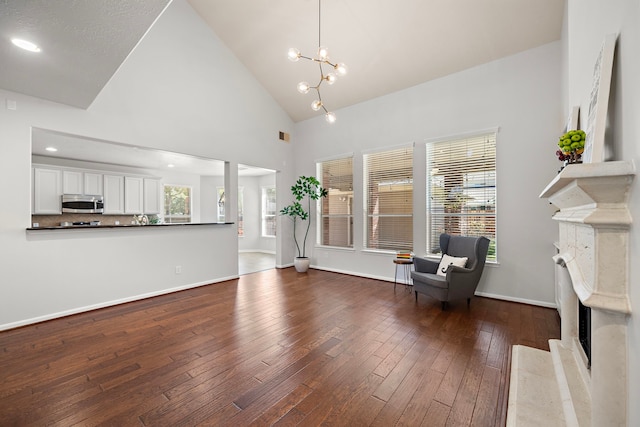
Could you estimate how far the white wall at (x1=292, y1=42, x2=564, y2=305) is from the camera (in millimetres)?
3586

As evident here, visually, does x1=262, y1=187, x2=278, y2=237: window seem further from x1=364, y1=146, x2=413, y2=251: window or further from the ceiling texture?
x1=364, y1=146, x2=413, y2=251: window

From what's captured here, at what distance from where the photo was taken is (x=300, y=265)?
589 cm

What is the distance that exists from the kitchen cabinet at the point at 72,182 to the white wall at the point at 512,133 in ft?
24.5

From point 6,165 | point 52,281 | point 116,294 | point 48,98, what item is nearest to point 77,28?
point 48,98

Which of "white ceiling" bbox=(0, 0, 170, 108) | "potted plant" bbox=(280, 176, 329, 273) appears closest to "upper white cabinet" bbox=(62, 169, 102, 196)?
"white ceiling" bbox=(0, 0, 170, 108)

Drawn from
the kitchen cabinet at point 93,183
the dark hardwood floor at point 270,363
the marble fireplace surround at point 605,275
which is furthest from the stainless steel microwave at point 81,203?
the marble fireplace surround at point 605,275

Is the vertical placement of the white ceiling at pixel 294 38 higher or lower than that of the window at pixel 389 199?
higher

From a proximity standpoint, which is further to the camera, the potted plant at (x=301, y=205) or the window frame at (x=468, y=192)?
the potted plant at (x=301, y=205)

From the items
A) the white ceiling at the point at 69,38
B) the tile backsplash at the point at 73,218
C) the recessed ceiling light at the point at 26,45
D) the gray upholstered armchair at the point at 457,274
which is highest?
the white ceiling at the point at 69,38

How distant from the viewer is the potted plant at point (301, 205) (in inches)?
232

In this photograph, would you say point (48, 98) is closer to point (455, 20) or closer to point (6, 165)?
point (6, 165)

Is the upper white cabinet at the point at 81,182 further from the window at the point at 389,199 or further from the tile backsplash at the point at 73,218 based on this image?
the window at the point at 389,199

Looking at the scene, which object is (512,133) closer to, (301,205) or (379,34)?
(379,34)

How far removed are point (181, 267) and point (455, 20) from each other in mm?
5609
